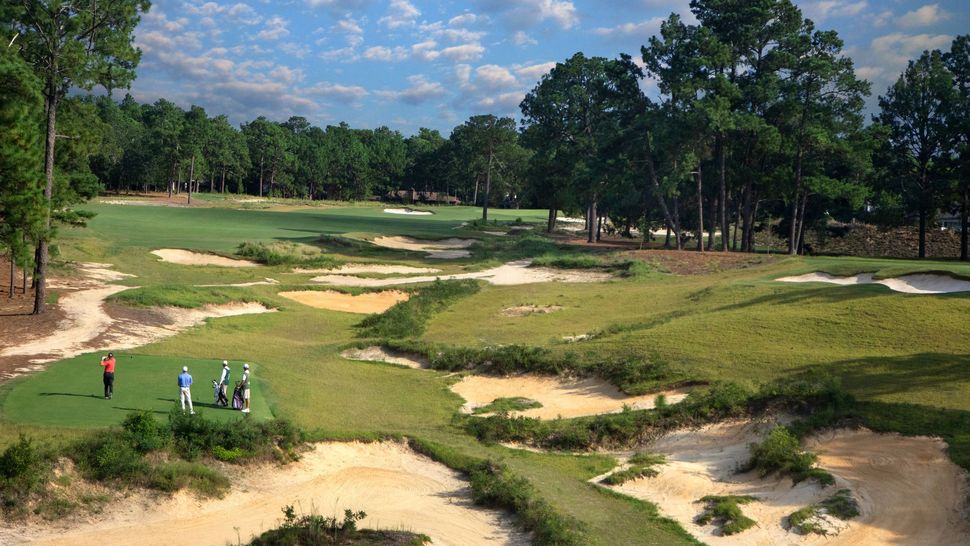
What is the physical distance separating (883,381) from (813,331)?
20.7ft

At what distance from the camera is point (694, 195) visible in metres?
80.2

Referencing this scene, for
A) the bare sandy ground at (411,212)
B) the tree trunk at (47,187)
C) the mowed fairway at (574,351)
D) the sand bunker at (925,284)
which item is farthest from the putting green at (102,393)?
the bare sandy ground at (411,212)

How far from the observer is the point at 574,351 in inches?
1208

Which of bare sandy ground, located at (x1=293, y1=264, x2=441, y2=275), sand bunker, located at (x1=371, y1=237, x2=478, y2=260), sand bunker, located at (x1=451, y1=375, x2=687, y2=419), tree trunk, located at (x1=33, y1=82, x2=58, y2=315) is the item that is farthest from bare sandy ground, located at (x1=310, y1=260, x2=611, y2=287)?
sand bunker, located at (x1=451, y1=375, x2=687, y2=419)

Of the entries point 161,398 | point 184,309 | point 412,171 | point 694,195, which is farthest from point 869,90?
point 412,171

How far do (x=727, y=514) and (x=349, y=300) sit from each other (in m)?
36.3

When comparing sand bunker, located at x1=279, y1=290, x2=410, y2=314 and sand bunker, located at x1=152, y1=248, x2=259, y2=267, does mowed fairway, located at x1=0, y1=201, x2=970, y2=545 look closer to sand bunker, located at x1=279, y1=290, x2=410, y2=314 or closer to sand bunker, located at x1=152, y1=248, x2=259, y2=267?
sand bunker, located at x1=279, y1=290, x2=410, y2=314

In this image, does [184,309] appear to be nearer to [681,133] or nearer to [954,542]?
[954,542]

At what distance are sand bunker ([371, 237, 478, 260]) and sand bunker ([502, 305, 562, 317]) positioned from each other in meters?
27.6

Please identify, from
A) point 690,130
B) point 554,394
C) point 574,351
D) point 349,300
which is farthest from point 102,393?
point 690,130

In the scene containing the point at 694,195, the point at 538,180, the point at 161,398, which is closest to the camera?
the point at 161,398

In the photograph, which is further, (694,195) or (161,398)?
(694,195)

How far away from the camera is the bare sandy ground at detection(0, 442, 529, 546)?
15.5 meters

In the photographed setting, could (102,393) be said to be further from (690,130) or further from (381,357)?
(690,130)
